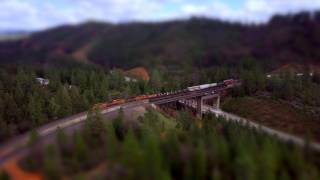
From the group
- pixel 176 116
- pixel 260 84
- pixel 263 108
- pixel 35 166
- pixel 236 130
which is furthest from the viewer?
pixel 260 84

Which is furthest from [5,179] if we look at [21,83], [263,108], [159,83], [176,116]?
[159,83]

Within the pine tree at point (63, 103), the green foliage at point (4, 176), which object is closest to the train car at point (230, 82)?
the pine tree at point (63, 103)

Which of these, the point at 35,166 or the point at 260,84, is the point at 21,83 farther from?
the point at 260,84

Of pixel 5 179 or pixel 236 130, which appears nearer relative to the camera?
pixel 5 179

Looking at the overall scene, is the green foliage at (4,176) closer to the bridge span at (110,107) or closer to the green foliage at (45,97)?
the bridge span at (110,107)

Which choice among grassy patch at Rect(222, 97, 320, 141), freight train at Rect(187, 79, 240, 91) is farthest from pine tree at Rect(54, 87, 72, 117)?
grassy patch at Rect(222, 97, 320, 141)

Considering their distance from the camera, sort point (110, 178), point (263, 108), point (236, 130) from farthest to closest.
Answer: point (263, 108) → point (236, 130) → point (110, 178)

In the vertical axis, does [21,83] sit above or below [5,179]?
above
